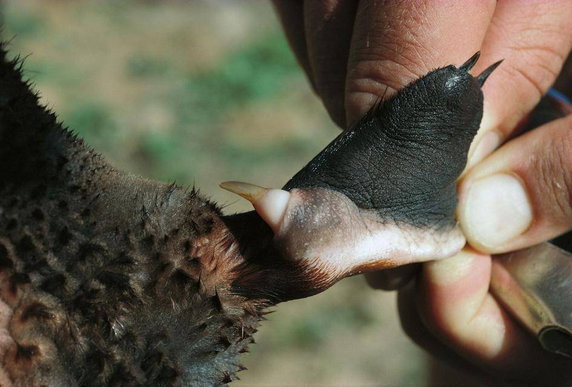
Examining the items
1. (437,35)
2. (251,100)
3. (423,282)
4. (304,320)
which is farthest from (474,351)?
(251,100)

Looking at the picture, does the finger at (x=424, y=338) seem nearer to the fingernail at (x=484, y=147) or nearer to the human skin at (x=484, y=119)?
the human skin at (x=484, y=119)

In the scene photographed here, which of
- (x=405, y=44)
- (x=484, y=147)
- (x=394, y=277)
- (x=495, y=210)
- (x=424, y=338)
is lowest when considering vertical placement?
(x=424, y=338)

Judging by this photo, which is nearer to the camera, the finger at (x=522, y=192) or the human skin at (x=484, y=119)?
the human skin at (x=484, y=119)

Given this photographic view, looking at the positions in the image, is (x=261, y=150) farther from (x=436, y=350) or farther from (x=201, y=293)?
(x=201, y=293)

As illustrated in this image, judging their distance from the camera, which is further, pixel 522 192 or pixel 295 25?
pixel 295 25

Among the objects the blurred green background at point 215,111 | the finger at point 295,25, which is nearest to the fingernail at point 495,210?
the finger at point 295,25

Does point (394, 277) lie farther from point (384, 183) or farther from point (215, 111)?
point (215, 111)

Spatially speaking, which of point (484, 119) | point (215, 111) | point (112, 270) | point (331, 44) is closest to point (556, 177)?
point (484, 119)
